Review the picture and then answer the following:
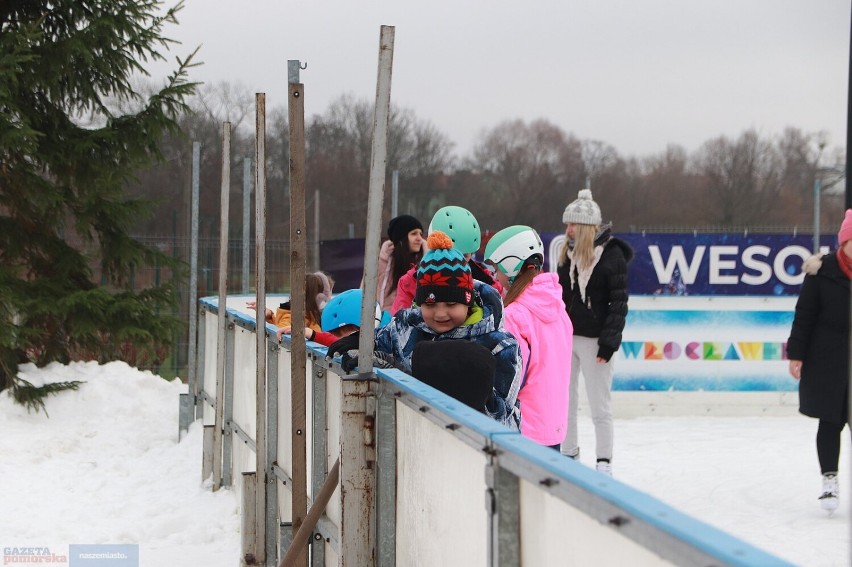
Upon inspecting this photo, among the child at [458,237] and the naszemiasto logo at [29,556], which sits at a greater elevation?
the child at [458,237]

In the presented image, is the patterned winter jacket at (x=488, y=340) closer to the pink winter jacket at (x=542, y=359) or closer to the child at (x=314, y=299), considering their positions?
the pink winter jacket at (x=542, y=359)

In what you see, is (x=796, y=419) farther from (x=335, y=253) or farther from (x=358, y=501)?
(x=358, y=501)

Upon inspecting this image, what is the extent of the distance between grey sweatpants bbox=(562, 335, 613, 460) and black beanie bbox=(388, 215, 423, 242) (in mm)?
2042

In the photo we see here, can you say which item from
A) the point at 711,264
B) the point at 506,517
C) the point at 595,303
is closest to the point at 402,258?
the point at 595,303

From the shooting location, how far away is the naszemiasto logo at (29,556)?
19.9ft

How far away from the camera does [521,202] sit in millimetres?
31562

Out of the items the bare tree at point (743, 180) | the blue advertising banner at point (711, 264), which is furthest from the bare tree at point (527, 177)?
the blue advertising banner at point (711, 264)

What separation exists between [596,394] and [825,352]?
1531 mm

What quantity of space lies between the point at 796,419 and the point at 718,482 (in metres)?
3.86

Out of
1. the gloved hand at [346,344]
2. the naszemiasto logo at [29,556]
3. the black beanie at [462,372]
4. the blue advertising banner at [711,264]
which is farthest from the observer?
the blue advertising banner at [711,264]

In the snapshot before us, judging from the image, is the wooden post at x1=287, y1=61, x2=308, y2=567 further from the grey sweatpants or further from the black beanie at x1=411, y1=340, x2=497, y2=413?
the grey sweatpants

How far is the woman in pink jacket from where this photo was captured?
449cm

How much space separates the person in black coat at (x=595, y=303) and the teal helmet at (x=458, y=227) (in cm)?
254

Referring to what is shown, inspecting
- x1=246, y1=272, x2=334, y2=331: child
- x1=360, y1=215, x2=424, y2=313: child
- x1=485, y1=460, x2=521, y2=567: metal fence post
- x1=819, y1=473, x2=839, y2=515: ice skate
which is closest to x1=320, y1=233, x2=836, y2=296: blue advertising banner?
x1=819, y1=473, x2=839, y2=515: ice skate
